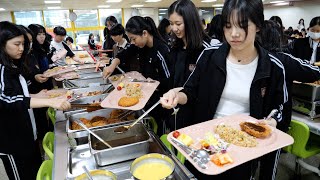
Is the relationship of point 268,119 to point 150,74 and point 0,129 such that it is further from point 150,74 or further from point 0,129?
point 0,129

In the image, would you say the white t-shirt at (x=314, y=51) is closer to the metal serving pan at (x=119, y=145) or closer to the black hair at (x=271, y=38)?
the black hair at (x=271, y=38)

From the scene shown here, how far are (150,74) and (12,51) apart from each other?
3.62 ft

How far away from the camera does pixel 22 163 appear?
1.57 m

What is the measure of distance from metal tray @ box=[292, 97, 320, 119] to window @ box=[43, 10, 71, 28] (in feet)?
42.9

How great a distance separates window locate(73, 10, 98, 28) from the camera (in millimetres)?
13242

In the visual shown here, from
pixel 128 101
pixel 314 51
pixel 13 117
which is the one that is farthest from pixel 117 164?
pixel 314 51

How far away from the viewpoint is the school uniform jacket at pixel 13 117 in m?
1.37

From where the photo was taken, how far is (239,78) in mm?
1101

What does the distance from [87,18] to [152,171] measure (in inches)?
545

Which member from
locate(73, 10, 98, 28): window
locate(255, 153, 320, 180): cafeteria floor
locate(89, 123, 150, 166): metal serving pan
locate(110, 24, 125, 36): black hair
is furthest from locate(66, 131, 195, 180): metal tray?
locate(73, 10, 98, 28): window

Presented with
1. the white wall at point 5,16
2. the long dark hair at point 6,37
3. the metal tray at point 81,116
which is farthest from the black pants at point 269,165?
the white wall at point 5,16

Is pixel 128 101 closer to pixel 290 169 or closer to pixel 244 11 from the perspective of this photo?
pixel 244 11

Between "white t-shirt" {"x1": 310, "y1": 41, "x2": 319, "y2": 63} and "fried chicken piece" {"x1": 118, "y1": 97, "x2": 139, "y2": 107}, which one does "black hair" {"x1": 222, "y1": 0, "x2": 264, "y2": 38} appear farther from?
"white t-shirt" {"x1": 310, "y1": 41, "x2": 319, "y2": 63}

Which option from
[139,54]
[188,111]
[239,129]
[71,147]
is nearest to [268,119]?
[239,129]
